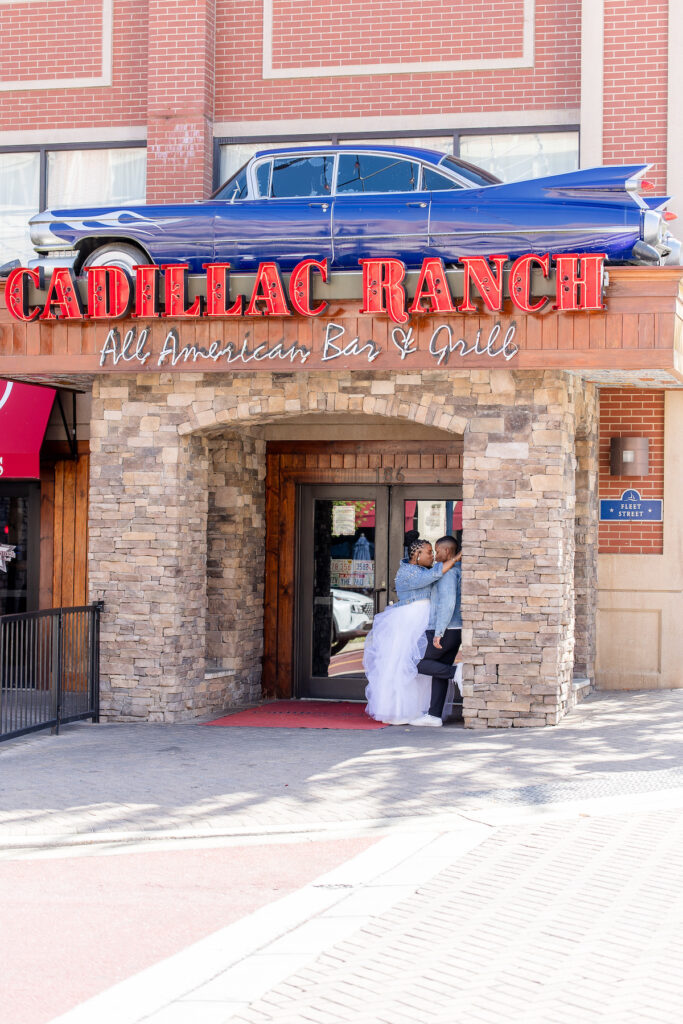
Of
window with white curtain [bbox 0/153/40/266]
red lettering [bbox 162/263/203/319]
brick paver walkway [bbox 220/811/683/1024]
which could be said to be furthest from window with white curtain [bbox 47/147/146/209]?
brick paver walkway [bbox 220/811/683/1024]

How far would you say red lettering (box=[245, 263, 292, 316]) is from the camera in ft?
40.0

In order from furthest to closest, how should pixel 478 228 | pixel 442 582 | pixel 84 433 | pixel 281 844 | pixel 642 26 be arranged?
pixel 84 433 < pixel 642 26 < pixel 442 582 < pixel 478 228 < pixel 281 844

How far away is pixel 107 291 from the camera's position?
1266 centimetres

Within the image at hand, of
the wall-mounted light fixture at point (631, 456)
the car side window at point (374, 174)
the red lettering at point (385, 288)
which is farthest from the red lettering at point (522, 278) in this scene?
the wall-mounted light fixture at point (631, 456)

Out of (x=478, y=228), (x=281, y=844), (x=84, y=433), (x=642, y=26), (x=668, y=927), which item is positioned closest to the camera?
(x=668, y=927)

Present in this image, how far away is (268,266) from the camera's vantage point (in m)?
12.2

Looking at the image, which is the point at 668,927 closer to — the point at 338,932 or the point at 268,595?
the point at 338,932

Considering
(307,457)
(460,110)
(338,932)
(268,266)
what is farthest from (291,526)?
(338,932)

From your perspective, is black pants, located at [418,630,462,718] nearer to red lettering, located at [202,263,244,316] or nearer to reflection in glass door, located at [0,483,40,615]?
red lettering, located at [202,263,244,316]

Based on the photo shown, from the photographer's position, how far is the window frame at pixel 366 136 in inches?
586

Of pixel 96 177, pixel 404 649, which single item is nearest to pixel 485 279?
pixel 404 649

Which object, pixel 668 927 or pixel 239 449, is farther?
pixel 239 449

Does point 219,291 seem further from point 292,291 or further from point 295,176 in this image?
point 295,176

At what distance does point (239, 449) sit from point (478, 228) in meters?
3.89
